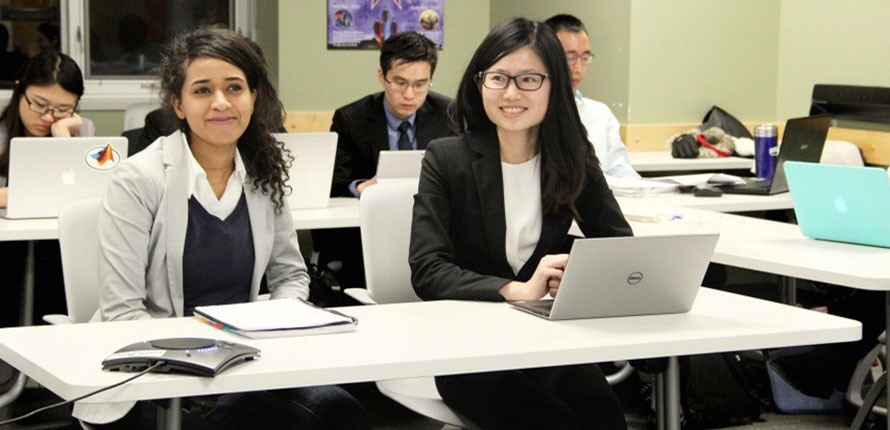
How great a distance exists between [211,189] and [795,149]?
7.73 feet

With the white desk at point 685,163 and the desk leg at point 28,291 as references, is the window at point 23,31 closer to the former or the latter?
the desk leg at point 28,291

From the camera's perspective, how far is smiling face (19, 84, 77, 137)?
155 inches

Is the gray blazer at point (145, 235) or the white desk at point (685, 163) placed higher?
the gray blazer at point (145, 235)

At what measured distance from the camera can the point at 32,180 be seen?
11.4 feet

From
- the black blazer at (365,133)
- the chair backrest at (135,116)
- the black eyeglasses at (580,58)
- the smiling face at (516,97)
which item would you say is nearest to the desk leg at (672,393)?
the smiling face at (516,97)

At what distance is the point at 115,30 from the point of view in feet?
20.4

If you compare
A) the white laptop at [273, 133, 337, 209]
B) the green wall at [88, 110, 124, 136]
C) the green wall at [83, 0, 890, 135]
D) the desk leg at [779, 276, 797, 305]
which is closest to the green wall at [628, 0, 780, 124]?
the green wall at [83, 0, 890, 135]

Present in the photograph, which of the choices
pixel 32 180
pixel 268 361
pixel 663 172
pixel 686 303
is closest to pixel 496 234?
pixel 686 303

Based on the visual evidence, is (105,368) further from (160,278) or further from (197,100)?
(197,100)

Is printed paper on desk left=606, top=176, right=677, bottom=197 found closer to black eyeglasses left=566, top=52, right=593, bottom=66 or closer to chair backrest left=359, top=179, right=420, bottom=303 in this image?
black eyeglasses left=566, top=52, right=593, bottom=66

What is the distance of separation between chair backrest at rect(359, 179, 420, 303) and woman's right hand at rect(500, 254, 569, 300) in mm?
506

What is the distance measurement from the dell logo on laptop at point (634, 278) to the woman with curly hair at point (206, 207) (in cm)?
57

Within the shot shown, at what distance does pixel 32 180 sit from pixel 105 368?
183 cm

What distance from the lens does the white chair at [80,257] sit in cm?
253
